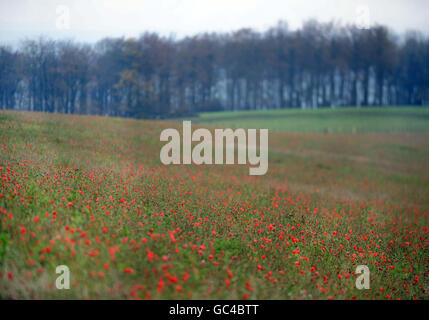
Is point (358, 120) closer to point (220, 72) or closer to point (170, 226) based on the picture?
point (220, 72)

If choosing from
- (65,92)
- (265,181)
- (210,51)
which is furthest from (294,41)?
(65,92)

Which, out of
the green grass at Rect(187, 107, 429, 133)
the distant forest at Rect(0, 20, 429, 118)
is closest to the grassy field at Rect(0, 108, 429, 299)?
the distant forest at Rect(0, 20, 429, 118)

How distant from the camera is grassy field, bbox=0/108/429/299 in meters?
4.95

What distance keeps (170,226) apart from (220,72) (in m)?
11.8

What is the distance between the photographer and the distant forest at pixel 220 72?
35.6 ft

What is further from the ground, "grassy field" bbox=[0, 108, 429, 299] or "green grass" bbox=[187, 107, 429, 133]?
"green grass" bbox=[187, 107, 429, 133]

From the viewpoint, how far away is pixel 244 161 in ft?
51.2

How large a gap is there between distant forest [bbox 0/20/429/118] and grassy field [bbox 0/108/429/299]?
895 millimetres

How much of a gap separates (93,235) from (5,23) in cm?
792

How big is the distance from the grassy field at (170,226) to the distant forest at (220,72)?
89 centimetres

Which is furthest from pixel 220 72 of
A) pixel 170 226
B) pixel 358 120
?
pixel 358 120

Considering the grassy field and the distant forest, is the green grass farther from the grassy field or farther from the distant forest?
the grassy field

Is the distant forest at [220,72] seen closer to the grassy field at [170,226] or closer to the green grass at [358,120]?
the grassy field at [170,226]

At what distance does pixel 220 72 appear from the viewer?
16.8 metres
